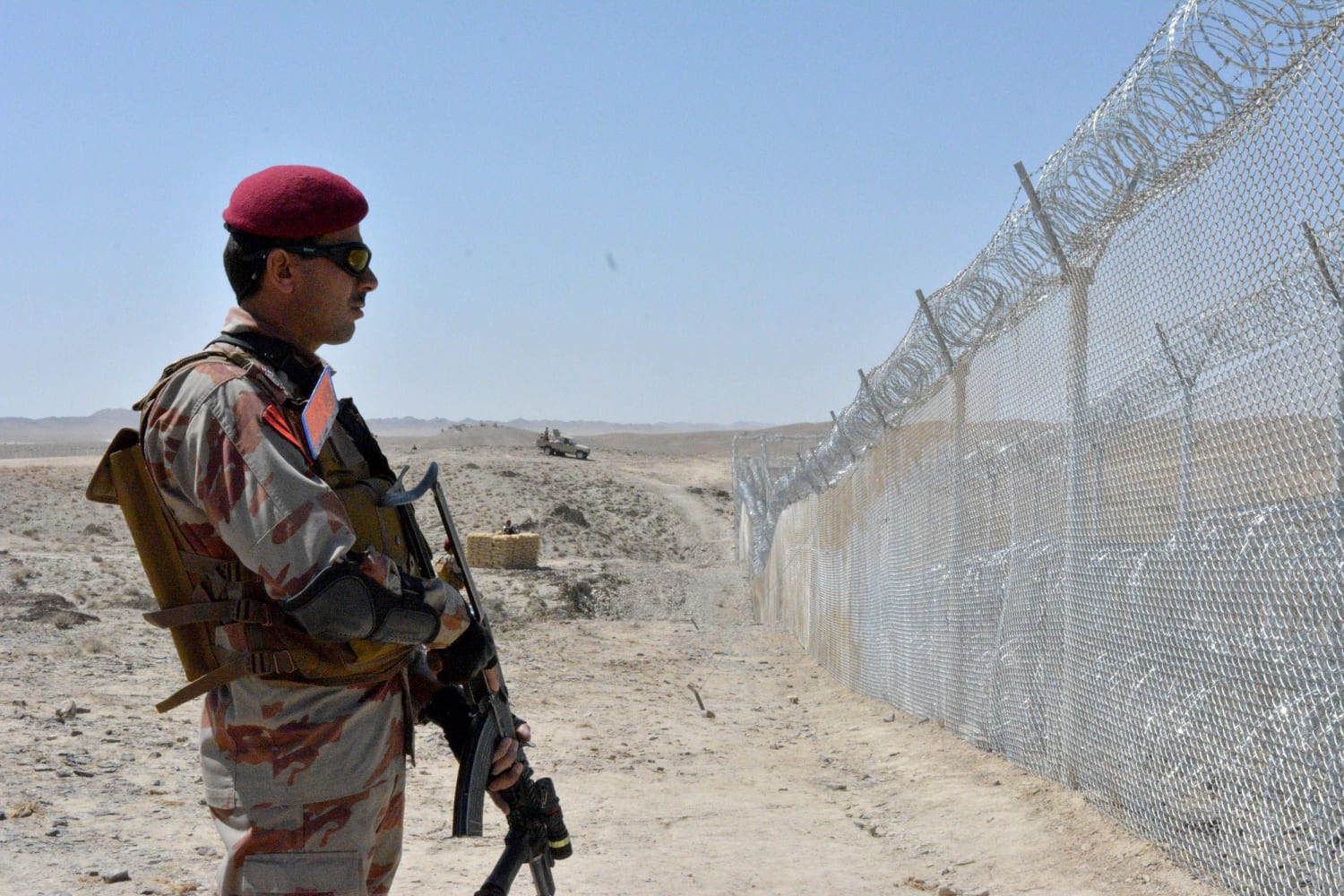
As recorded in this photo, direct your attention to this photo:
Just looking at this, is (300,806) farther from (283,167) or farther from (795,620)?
(795,620)

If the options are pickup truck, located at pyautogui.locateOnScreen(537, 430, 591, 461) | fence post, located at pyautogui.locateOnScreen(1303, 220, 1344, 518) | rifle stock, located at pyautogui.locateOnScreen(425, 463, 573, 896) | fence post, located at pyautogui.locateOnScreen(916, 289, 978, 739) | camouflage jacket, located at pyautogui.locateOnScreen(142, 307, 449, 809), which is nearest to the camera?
camouflage jacket, located at pyautogui.locateOnScreen(142, 307, 449, 809)

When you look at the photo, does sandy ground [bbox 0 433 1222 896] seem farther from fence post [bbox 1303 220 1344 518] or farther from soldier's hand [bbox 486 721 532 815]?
soldier's hand [bbox 486 721 532 815]

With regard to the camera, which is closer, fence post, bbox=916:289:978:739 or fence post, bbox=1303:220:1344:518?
fence post, bbox=1303:220:1344:518

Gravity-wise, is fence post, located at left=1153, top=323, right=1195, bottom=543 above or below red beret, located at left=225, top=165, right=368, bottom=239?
below

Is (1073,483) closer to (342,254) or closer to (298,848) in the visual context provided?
(342,254)

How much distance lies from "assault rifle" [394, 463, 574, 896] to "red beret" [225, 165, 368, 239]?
50 centimetres

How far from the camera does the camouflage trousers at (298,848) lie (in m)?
2.04

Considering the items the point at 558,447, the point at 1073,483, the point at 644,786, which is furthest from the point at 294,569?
the point at 558,447

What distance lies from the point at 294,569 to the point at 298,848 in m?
0.50

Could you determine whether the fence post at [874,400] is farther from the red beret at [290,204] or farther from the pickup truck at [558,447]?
the pickup truck at [558,447]

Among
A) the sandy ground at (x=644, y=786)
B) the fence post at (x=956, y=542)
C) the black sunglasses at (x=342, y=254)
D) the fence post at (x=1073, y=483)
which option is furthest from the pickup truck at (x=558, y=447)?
the black sunglasses at (x=342, y=254)

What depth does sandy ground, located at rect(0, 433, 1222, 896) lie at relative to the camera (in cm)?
423

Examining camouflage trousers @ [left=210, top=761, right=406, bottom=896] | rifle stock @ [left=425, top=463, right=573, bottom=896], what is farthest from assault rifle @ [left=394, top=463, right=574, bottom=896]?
camouflage trousers @ [left=210, top=761, right=406, bottom=896]

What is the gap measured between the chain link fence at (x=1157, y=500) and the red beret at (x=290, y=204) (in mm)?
2076
